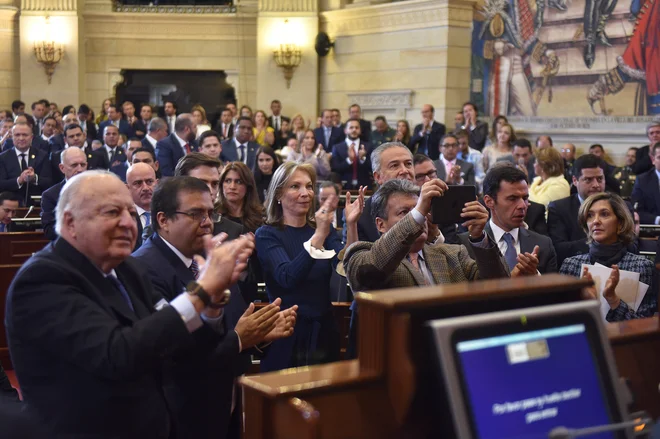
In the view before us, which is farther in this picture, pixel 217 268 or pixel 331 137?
pixel 331 137

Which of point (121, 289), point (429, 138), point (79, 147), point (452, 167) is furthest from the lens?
point (429, 138)

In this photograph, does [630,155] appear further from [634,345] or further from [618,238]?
[634,345]

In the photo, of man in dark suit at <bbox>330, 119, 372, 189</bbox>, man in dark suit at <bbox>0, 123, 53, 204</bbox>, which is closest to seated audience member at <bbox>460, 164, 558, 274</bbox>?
man in dark suit at <bbox>0, 123, 53, 204</bbox>

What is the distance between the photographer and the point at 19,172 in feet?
29.2

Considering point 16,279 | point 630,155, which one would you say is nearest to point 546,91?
point 630,155

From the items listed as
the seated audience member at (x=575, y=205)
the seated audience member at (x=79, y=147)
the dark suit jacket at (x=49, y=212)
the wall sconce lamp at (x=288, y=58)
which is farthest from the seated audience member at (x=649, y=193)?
the wall sconce lamp at (x=288, y=58)

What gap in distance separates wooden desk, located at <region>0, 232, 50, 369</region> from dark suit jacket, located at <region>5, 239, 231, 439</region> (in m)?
4.13

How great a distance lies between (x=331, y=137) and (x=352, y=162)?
1870 mm

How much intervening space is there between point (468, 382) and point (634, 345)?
0.70 m

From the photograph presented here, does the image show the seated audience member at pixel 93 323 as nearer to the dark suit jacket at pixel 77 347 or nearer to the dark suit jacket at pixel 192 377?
the dark suit jacket at pixel 77 347

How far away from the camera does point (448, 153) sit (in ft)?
27.7

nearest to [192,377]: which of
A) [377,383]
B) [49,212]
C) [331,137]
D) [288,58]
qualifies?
[377,383]

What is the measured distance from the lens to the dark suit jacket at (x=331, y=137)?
39.9 ft

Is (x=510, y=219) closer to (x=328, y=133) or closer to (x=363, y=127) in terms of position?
(x=363, y=127)
